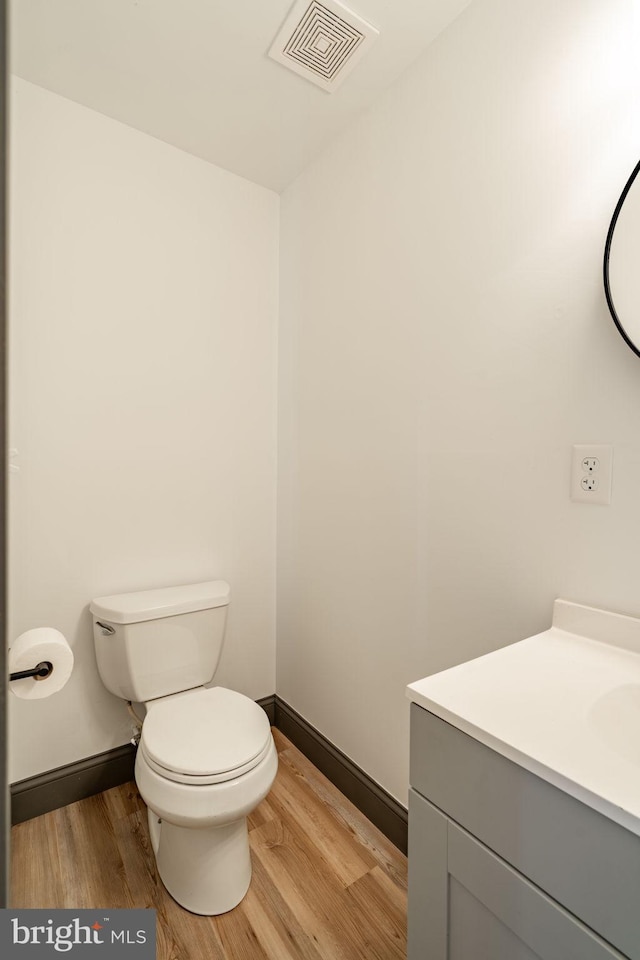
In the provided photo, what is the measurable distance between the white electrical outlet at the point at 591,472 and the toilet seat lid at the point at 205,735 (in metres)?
1.06

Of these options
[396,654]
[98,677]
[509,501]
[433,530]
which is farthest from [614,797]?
[98,677]

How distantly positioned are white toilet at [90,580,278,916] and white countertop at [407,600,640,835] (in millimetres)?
720

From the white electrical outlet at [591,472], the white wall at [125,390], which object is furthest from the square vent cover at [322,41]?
the white electrical outlet at [591,472]

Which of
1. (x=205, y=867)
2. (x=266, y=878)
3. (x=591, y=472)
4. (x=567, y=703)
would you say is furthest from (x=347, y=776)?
(x=591, y=472)

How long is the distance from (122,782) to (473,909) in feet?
4.94

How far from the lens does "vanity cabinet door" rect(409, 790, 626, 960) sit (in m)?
0.61

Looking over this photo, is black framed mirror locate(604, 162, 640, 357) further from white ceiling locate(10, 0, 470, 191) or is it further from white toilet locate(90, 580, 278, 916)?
white toilet locate(90, 580, 278, 916)

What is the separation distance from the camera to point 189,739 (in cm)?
135

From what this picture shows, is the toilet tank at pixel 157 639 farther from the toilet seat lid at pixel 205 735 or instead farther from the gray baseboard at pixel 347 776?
the gray baseboard at pixel 347 776

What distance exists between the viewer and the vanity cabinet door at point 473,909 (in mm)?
610

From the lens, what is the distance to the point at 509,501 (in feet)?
3.92

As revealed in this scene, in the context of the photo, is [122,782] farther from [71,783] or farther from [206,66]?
[206,66]

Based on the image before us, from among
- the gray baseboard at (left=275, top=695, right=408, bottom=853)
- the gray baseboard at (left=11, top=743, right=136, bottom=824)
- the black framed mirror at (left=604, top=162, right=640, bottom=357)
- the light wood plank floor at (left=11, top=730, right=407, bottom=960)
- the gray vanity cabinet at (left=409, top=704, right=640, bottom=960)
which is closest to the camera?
the gray vanity cabinet at (left=409, top=704, right=640, bottom=960)

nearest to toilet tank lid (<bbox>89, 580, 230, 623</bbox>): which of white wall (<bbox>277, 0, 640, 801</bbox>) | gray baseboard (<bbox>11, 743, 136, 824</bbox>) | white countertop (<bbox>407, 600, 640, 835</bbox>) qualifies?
white wall (<bbox>277, 0, 640, 801</bbox>)
